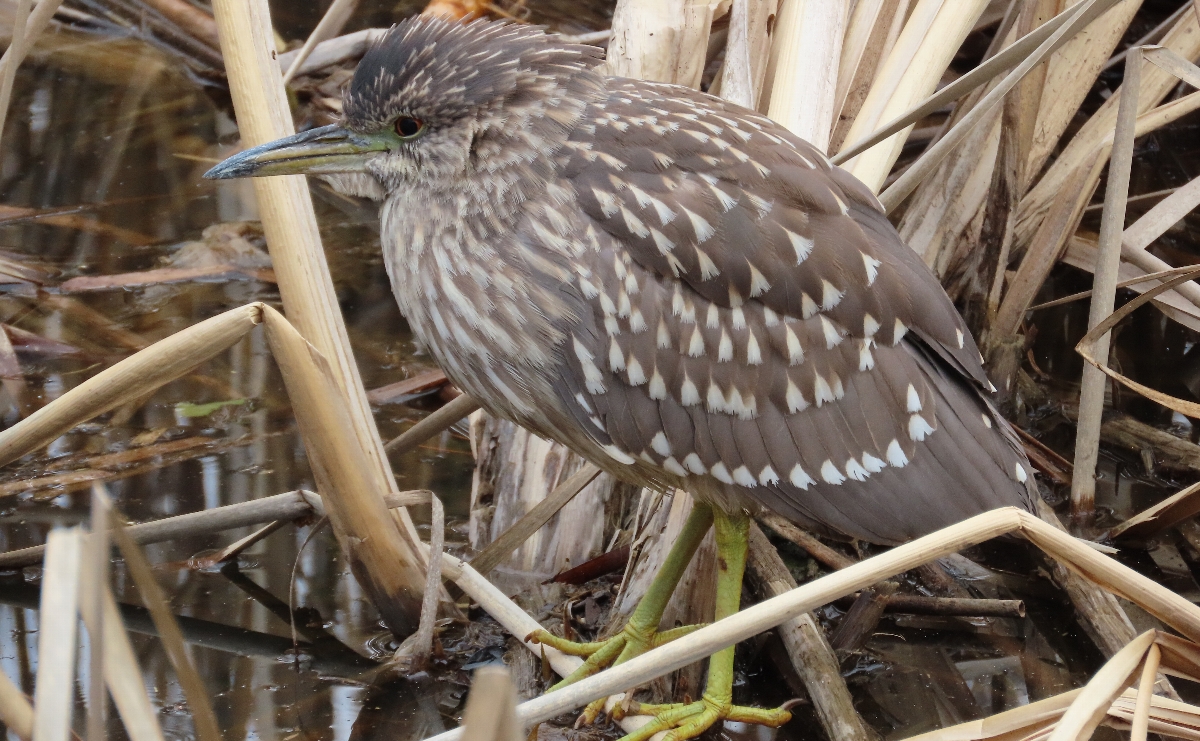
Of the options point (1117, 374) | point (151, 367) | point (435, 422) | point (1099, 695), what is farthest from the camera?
point (435, 422)

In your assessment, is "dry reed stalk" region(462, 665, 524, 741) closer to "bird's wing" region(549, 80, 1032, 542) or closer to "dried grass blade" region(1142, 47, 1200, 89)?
"bird's wing" region(549, 80, 1032, 542)

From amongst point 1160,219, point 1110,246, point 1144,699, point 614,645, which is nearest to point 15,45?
point 614,645

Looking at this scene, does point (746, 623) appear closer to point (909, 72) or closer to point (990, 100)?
point (990, 100)

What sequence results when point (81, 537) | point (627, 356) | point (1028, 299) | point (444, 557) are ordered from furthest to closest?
point (1028, 299), point (444, 557), point (627, 356), point (81, 537)

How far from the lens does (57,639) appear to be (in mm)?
1478

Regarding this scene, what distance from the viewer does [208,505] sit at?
3.52 meters

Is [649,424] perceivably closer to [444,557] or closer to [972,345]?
[444,557]

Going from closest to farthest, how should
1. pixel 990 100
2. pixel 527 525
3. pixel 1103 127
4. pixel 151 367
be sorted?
pixel 151 367 → pixel 990 100 → pixel 527 525 → pixel 1103 127

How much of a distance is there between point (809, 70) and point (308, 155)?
1393 mm

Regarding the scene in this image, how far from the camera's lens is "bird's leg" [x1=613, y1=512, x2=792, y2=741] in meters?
2.84

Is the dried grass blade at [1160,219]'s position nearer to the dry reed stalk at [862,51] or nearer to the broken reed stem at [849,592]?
the dry reed stalk at [862,51]

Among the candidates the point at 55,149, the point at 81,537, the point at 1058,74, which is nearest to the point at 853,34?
the point at 1058,74

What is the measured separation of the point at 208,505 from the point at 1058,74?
3212mm

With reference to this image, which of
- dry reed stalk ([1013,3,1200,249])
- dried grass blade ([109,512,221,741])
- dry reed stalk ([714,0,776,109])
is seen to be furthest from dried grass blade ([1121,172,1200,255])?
dried grass blade ([109,512,221,741])
